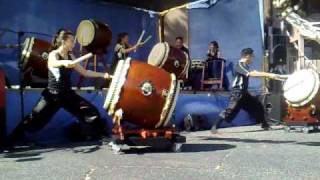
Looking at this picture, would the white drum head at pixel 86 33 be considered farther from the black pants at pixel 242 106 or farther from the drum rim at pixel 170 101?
the black pants at pixel 242 106

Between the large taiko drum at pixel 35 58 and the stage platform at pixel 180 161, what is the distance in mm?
1648

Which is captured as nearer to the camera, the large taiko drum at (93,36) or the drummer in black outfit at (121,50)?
the large taiko drum at (93,36)

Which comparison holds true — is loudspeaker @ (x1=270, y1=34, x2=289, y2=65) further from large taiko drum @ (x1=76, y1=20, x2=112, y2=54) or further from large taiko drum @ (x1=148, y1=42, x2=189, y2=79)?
large taiko drum @ (x1=76, y1=20, x2=112, y2=54)

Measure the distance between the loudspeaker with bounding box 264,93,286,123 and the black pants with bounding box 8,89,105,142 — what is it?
17.5 ft

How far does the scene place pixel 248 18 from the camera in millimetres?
13297

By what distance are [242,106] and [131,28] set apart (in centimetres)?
428

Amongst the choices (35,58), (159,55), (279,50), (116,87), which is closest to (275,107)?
(279,50)

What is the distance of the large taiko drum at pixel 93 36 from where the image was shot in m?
9.37

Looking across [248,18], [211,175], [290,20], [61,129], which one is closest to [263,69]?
[248,18]

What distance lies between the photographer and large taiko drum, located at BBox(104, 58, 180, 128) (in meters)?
7.06

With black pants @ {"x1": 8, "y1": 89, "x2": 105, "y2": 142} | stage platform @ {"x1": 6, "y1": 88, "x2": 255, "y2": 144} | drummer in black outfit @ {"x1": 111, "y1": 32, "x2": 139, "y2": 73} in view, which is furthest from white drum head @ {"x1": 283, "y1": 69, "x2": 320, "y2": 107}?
black pants @ {"x1": 8, "y1": 89, "x2": 105, "y2": 142}

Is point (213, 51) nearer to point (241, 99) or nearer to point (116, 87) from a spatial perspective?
point (241, 99)

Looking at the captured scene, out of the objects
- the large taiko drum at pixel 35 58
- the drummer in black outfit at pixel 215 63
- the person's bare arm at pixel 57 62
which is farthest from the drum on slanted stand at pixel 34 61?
the drummer in black outfit at pixel 215 63

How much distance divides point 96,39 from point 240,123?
4.13m
